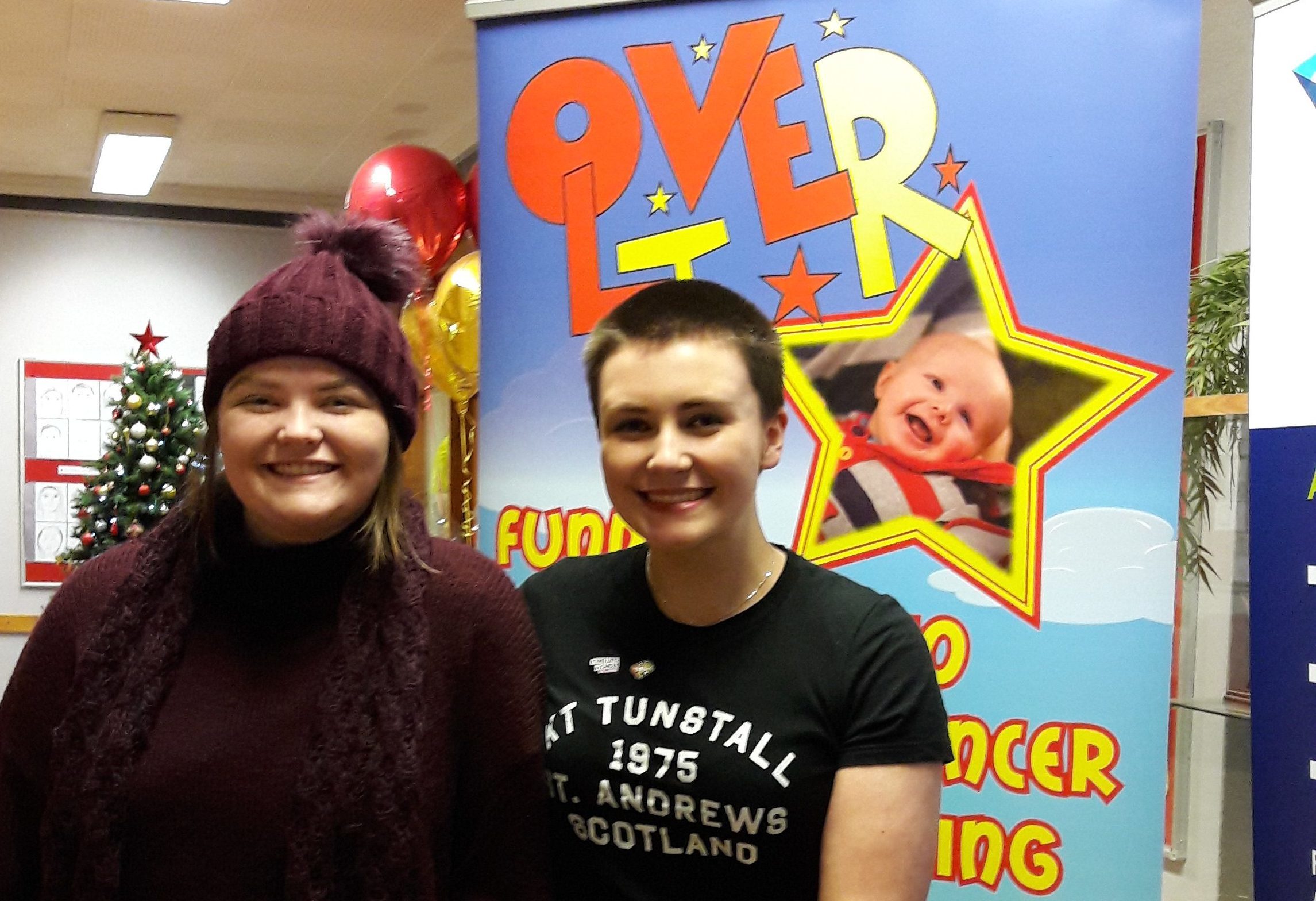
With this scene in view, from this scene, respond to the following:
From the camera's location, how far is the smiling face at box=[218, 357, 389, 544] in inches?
50.2

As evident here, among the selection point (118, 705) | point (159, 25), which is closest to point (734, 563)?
point (118, 705)

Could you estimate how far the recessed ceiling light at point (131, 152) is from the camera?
208 inches

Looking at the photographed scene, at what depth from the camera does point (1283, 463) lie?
5.74 ft

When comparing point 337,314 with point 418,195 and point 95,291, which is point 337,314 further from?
point 95,291

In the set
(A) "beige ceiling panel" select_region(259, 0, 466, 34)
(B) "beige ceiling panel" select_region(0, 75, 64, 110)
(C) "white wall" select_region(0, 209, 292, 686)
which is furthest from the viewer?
(C) "white wall" select_region(0, 209, 292, 686)

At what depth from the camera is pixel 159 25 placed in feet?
13.8

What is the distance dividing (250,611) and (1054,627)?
110 centimetres

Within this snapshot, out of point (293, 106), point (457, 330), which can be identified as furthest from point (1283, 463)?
point (293, 106)

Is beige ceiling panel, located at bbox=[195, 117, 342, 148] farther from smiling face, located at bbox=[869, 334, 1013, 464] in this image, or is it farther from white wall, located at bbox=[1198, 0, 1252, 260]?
smiling face, located at bbox=[869, 334, 1013, 464]

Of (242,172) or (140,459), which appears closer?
(140,459)

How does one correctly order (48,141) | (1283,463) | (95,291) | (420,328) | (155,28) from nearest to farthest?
1. (1283,463)
2. (420,328)
3. (155,28)
4. (48,141)
5. (95,291)

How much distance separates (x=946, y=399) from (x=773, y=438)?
1.80 ft

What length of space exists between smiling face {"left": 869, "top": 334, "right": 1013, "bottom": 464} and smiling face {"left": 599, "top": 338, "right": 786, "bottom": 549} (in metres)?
0.58

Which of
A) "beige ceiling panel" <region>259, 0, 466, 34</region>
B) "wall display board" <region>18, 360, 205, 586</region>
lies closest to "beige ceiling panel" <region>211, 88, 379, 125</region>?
"beige ceiling panel" <region>259, 0, 466, 34</region>
